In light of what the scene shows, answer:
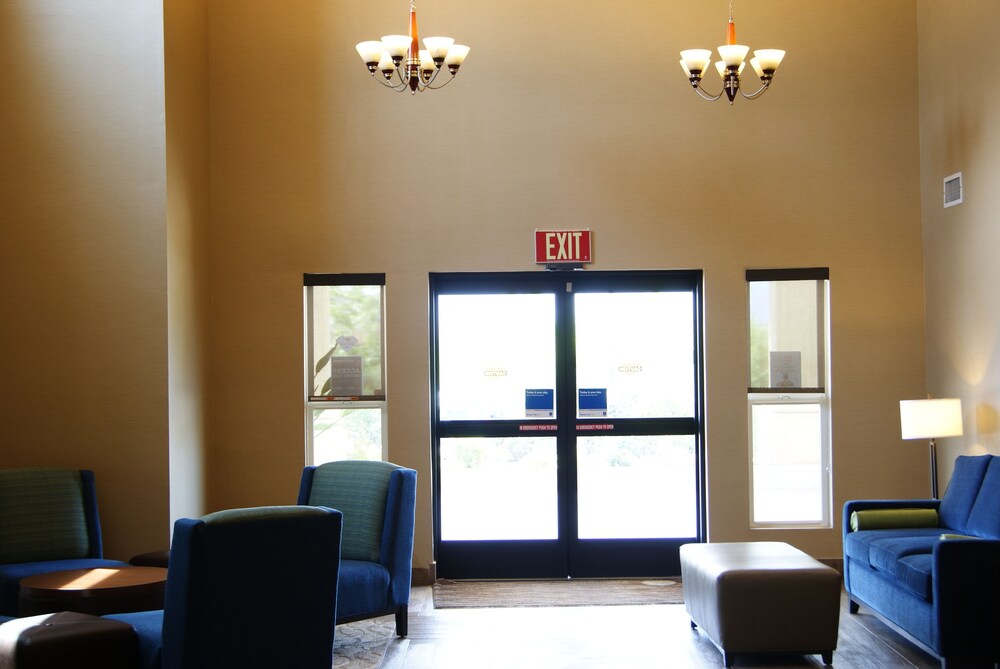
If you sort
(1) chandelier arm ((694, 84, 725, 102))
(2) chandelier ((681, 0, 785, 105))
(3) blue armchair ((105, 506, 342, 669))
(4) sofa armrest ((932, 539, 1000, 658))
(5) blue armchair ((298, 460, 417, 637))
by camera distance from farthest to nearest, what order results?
(1) chandelier arm ((694, 84, 725, 102)) → (5) blue armchair ((298, 460, 417, 637)) → (2) chandelier ((681, 0, 785, 105)) → (4) sofa armrest ((932, 539, 1000, 658)) → (3) blue armchair ((105, 506, 342, 669))

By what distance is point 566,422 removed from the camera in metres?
7.53

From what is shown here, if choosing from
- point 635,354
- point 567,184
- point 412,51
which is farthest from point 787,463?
point 412,51

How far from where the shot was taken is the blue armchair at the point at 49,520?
5762mm

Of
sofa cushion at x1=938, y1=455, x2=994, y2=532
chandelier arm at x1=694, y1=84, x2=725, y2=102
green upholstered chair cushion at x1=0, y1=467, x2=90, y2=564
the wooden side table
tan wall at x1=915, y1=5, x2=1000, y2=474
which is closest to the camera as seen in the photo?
the wooden side table

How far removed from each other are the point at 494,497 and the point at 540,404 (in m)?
0.81

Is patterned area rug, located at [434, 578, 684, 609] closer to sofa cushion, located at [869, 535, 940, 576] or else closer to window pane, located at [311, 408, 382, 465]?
window pane, located at [311, 408, 382, 465]

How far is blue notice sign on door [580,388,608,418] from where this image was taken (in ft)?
24.8

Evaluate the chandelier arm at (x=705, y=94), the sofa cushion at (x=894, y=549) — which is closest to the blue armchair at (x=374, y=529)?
the sofa cushion at (x=894, y=549)

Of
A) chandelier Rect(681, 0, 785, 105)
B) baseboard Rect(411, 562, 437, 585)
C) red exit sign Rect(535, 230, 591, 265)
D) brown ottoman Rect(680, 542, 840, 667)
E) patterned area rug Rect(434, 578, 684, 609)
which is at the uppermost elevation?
chandelier Rect(681, 0, 785, 105)

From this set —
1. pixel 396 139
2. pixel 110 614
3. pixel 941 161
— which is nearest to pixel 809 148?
pixel 941 161

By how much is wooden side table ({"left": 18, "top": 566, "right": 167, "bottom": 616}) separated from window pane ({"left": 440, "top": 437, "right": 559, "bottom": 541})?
288 centimetres

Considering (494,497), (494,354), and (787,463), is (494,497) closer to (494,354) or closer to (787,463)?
(494,354)

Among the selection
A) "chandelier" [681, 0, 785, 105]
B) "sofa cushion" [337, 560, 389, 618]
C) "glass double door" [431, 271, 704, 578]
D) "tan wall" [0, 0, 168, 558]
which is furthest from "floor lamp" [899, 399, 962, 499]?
"tan wall" [0, 0, 168, 558]

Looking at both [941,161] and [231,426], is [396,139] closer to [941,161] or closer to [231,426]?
[231,426]
